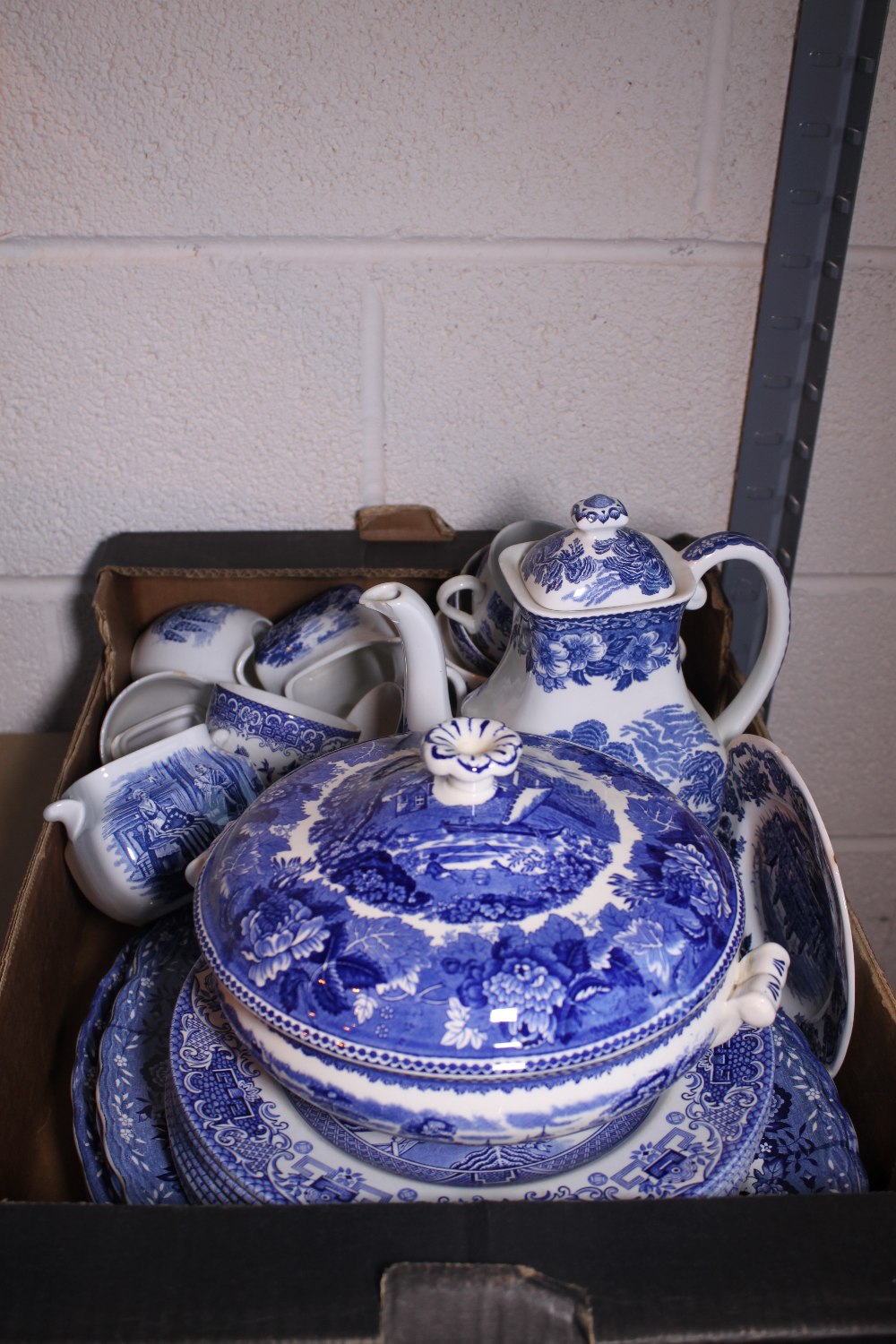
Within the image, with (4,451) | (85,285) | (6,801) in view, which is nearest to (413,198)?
(85,285)

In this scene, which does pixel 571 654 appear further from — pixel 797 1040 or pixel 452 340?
pixel 452 340

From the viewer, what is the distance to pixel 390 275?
103 centimetres

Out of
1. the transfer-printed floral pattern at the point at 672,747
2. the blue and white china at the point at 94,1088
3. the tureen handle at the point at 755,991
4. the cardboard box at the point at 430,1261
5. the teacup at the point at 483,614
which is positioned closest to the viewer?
the cardboard box at the point at 430,1261

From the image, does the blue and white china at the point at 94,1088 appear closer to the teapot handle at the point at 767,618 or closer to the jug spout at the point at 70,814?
the jug spout at the point at 70,814

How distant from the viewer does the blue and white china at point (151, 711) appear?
93 centimetres

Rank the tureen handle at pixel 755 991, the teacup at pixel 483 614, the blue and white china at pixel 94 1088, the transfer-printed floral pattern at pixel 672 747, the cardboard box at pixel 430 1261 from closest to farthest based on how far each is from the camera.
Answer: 1. the cardboard box at pixel 430 1261
2. the tureen handle at pixel 755 991
3. the blue and white china at pixel 94 1088
4. the transfer-printed floral pattern at pixel 672 747
5. the teacup at pixel 483 614

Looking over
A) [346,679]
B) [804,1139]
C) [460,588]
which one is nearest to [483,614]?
[460,588]

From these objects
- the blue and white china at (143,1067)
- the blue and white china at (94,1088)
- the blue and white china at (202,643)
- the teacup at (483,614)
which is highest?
the teacup at (483,614)

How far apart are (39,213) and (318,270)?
0.85ft

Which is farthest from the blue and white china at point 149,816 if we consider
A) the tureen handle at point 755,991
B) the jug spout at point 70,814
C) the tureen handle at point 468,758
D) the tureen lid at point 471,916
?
the tureen handle at point 755,991

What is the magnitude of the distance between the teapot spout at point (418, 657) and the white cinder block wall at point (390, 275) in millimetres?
397

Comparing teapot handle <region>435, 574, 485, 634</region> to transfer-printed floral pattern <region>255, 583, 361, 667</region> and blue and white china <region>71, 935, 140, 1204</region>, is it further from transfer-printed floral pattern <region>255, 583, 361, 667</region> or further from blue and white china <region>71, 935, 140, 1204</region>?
blue and white china <region>71, 935, 140, 1204</region>

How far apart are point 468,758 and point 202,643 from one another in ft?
1.73

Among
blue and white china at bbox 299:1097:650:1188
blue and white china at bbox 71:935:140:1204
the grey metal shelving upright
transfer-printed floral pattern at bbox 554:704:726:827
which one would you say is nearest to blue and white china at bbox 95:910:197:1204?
blue and white china at bbox 71:935:140:1204
